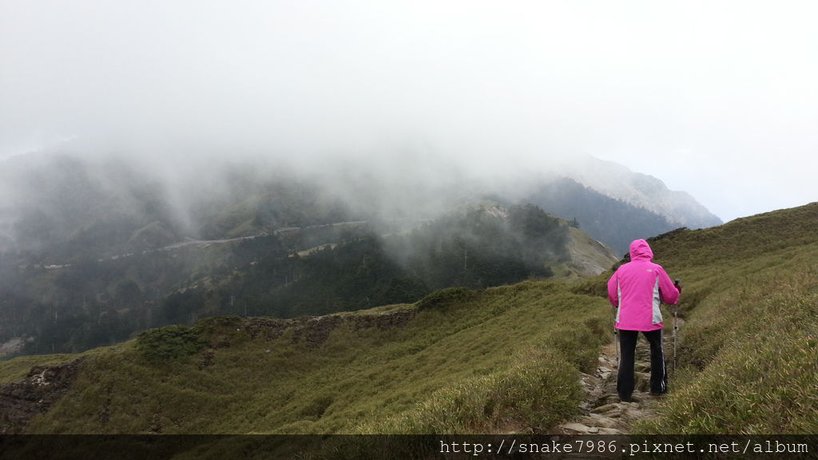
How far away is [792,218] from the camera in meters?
46.2

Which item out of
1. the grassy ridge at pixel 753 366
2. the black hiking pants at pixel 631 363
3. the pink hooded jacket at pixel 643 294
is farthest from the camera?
the black hiking pants at pixel 631 363

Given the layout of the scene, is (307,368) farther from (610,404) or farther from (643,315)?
(643,315)

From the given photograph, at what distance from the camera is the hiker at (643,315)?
9.61m

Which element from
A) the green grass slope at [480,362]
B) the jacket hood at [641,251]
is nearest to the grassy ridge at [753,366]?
the green grass slope at [480,362]

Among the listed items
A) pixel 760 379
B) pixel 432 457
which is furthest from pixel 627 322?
pixel 432 457

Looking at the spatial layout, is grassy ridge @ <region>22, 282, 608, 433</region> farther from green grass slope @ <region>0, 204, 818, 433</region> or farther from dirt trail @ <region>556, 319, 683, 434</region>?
dirt trail @ <region>556, 319, 683, 434</region>

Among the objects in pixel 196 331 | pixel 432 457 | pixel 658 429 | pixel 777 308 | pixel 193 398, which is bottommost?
pixel 193 398

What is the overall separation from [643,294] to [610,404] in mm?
2620

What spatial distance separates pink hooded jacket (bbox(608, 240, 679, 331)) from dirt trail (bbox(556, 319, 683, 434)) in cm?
173

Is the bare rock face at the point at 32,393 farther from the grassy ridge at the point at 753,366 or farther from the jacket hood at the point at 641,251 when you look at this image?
the grassy ridge at the point at 753,366

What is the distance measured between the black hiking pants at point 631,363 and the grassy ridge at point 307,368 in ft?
19.3

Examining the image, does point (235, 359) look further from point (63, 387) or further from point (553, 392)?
point (553, 392)

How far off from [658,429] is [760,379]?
1694 millimetres

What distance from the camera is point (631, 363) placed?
9836mm
